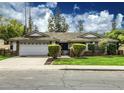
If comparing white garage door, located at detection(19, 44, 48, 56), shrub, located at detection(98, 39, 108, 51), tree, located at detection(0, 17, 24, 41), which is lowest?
white garage door, located at detection(19, 44, 48, 56)

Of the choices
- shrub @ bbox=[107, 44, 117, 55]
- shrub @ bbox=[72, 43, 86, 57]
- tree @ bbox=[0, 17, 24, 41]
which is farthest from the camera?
tree @ bbox=[0, 17, 24, 41]

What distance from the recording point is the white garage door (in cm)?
4506

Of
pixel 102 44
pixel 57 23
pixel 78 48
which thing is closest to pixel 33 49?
pixel 78 48

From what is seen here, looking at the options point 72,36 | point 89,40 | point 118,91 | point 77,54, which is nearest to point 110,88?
point 118,91

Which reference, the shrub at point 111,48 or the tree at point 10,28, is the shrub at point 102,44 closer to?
the shrub at point 111,48

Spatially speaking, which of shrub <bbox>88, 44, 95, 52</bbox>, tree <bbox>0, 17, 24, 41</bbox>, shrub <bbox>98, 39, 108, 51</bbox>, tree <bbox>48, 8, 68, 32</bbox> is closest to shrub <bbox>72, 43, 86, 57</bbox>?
shrub <bbox>88, 44, 95, 52</bbox>

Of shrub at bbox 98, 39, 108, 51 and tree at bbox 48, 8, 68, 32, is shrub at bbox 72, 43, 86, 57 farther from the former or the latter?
tree at bbox 48, 8, 68, 32

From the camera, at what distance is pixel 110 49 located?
4488 cm

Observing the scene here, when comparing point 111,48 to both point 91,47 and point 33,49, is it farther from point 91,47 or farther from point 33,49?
point 33,49

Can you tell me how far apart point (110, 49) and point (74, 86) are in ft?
104

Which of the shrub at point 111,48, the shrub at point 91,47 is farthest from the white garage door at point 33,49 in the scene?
the shrub at point 111,48

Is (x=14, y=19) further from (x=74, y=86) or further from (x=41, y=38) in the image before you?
(x=74, y=86)

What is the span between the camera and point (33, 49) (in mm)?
45406

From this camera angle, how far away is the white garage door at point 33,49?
4506 cm
